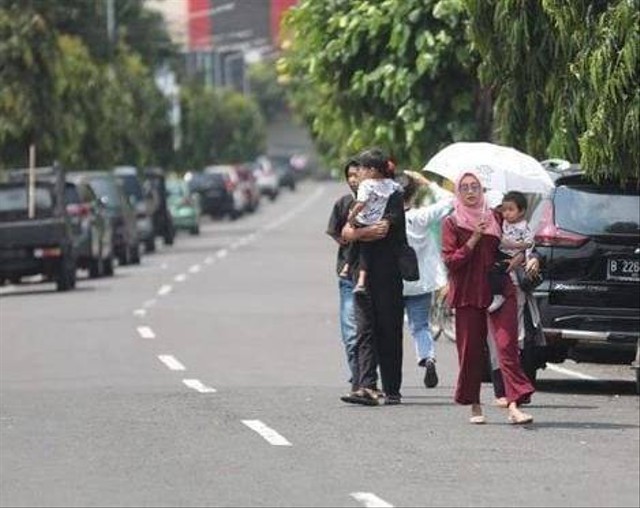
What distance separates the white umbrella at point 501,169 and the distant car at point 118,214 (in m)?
27.4

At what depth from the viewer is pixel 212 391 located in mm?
18781

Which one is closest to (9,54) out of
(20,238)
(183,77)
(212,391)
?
(20,238)

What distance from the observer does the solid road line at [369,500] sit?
11805 millimetres

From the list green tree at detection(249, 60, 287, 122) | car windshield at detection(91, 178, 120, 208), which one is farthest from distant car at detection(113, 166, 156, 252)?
green tree at detection(249, 60, 287, 122)

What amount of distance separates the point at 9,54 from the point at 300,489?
37587 millimetres

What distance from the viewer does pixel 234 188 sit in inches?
3280

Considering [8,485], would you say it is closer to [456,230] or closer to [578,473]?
[578,473]

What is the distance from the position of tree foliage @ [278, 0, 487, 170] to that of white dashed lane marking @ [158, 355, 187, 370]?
18.9ft

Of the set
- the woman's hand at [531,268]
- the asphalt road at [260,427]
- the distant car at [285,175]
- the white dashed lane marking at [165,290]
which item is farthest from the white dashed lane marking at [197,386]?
the distant car at [285,175]

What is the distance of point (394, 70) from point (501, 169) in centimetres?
979

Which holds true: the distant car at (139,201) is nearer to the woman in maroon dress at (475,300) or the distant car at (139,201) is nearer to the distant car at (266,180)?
the woman in maroon dress at (475,300)

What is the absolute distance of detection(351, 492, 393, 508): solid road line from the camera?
38.7 ft

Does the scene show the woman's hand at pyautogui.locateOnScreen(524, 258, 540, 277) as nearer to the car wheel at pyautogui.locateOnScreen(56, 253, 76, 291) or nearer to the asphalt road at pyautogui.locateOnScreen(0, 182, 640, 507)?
the asphalt road at pyautogui.locateOnScreen(0, 182, 640, 507)

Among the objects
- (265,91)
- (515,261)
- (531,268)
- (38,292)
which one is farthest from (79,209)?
(265,91)
